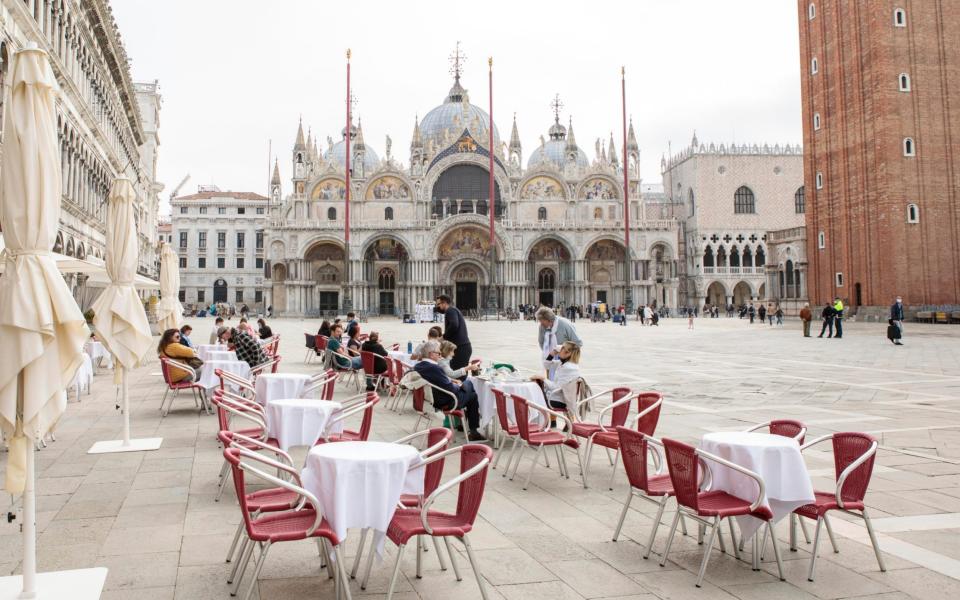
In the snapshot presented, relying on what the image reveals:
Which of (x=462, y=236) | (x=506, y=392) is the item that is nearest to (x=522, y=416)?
(x=506, y=392)

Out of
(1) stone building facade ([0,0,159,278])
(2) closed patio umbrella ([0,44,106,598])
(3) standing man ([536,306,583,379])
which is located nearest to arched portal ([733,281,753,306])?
(1) stone building facade ([0,0,159,278])

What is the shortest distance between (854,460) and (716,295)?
204 feet

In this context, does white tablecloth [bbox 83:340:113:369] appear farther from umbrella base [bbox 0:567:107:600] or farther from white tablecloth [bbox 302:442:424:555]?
white tablecloth [bbox 302:442:424:555]

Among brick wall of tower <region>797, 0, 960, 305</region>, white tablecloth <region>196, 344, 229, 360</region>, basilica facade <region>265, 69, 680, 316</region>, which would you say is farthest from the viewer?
basilica facade <region>265, 69, 680, 316</region>

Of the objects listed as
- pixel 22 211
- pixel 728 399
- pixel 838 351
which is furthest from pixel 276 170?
pixel 22 211

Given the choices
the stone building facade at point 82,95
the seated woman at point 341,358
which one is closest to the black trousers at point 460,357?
the seated woman at point 341,358

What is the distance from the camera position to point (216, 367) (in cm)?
968

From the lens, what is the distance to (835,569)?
4160mm

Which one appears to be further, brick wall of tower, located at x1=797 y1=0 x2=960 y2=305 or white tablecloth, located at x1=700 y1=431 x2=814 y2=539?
brick wall of tower, located at x1=797 y1=0 x2=960 y2=305

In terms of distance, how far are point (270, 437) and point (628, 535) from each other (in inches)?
128

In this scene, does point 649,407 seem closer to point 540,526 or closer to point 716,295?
point 540,526

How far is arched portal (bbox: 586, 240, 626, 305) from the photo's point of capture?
55.9 metres

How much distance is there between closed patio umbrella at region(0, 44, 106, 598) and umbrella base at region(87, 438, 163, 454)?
3.67 meters

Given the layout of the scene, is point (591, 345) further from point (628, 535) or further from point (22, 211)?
point (22, 211)
